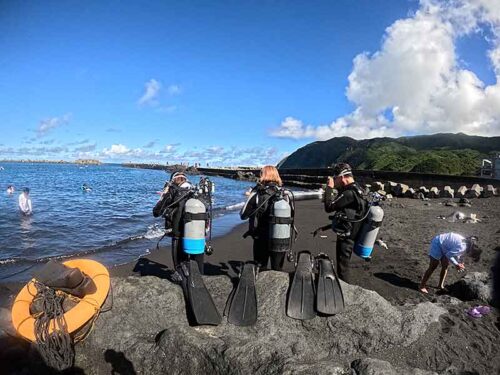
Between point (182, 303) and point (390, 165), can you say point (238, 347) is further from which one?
point (390, 165)

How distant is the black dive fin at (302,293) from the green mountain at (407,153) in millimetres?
32324

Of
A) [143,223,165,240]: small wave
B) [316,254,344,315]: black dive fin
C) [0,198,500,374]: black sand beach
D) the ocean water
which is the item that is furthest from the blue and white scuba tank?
[143,223,165,240]: small wave

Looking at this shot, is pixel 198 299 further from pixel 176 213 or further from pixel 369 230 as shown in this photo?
pixel 369 230

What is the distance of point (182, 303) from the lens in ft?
15.0

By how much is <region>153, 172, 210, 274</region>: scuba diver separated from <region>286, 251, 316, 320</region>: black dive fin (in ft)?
4.99

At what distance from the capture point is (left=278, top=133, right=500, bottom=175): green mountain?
34.6m

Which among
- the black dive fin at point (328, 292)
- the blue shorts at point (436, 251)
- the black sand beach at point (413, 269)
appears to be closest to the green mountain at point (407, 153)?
the black sand beach at point (413, 269)

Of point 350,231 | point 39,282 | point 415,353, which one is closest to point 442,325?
point 415,353

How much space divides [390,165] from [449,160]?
7.71 metres

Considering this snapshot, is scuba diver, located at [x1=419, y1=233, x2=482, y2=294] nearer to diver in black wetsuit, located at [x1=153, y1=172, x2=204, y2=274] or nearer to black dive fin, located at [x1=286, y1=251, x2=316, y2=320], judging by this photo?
black dive fin, located at [x1=286, y1=251, x2=316, y2=320]

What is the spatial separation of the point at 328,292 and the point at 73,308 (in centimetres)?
285

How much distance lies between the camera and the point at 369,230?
5832 millimetres

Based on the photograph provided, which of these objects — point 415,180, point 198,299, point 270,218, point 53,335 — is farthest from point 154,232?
point 415,180

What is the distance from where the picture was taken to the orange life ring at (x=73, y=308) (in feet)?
12.4
